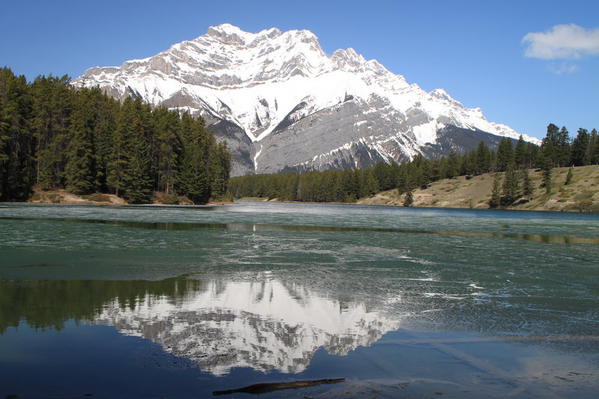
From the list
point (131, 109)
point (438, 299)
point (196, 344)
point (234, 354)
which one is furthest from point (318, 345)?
point (131, 109)

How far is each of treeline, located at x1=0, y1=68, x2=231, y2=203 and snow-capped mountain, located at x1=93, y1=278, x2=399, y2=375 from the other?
7737cm

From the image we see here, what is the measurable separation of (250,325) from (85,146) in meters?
93.1

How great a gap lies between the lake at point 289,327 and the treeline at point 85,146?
235ft

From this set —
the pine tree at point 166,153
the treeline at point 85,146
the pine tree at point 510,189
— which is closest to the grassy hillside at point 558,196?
the pine tree at point 510,189

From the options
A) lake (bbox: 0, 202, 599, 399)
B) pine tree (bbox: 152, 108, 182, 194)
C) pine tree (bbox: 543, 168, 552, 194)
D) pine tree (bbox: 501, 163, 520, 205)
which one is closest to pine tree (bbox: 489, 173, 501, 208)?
pine tree (bbox: 501, 163, 520, 205)

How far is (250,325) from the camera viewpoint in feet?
36.4

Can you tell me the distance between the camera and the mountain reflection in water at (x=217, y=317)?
9.09 metres

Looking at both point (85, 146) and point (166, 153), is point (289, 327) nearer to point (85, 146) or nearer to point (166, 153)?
point (85, 146)

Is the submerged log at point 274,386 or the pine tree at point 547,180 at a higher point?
the pine tree at point 547,180

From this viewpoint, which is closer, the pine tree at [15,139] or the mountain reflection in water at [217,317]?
the mountain reflection in water at [217,317]

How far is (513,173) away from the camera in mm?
178250

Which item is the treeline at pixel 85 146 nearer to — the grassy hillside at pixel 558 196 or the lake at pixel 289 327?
the lake at pixel 289 327

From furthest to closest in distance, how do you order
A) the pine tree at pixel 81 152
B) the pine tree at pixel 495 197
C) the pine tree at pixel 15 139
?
the pine tree at pixel 495 197 < the pine tree at pixel 81 152 < the pine tree at pixel 15 139

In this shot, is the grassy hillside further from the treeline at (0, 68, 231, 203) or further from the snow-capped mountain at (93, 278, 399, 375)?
the snow-capped mountain at (93, 278, 399, 375)
